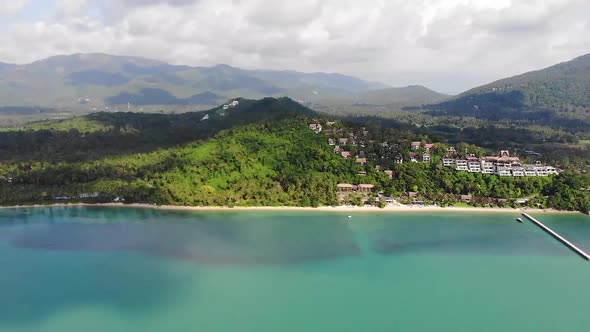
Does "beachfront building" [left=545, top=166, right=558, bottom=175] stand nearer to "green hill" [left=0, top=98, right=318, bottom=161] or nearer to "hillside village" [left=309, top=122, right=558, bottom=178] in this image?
"hillside village" [left=309, top=122, right=558, bottom=178]

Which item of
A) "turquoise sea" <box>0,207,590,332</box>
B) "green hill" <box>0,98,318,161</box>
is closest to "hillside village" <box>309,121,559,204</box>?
"turquoise sea" <box>0,207,590,332</box>

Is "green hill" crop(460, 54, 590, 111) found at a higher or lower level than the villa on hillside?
higher

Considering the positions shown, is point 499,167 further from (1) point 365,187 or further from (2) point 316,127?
(2) point 316,127

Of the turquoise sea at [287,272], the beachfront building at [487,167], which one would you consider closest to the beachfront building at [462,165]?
the beachfront building at [487,167]

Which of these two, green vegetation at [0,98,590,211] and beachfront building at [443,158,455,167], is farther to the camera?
beachfront building at [443,158,455,167]

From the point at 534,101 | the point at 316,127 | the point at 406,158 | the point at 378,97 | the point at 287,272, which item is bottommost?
the point at 287,272

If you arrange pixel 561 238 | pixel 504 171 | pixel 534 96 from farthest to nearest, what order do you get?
1. pixel 534 96
2. pixel 504 171
3. pixel 561 238

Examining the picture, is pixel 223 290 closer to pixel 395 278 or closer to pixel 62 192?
pixel 395 278

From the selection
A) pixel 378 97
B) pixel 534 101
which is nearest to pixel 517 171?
pixel 534 101
